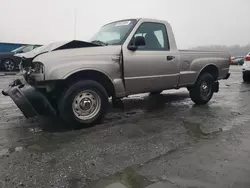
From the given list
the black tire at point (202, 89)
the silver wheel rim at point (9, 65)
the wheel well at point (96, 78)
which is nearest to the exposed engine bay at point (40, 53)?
the wheel well at point (96, 78)

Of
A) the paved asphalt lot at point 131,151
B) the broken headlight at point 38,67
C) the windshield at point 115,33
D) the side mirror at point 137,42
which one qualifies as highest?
the windshield at point 115,33

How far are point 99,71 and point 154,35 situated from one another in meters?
1.69

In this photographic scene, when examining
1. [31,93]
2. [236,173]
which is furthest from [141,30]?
[236,173]

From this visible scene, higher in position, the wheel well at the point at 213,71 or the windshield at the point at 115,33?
the windshield at the point at 115,33

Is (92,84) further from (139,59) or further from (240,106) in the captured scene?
(240,106)

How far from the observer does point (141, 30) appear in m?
4.98

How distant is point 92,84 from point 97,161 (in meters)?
1.56

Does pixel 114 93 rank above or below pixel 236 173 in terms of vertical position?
above

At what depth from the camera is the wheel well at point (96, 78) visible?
415 centimetres

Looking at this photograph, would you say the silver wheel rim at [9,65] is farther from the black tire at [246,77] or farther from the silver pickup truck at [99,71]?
the black tire at [246,77]

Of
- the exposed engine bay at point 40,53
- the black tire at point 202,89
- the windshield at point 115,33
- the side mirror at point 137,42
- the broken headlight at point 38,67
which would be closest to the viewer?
the broken headlight at point 38,67

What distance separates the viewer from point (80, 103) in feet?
13.7

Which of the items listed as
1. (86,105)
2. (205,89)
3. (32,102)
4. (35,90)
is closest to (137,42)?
(86,105)

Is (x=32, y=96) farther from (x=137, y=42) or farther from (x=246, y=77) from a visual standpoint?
(x=246, y=77)
